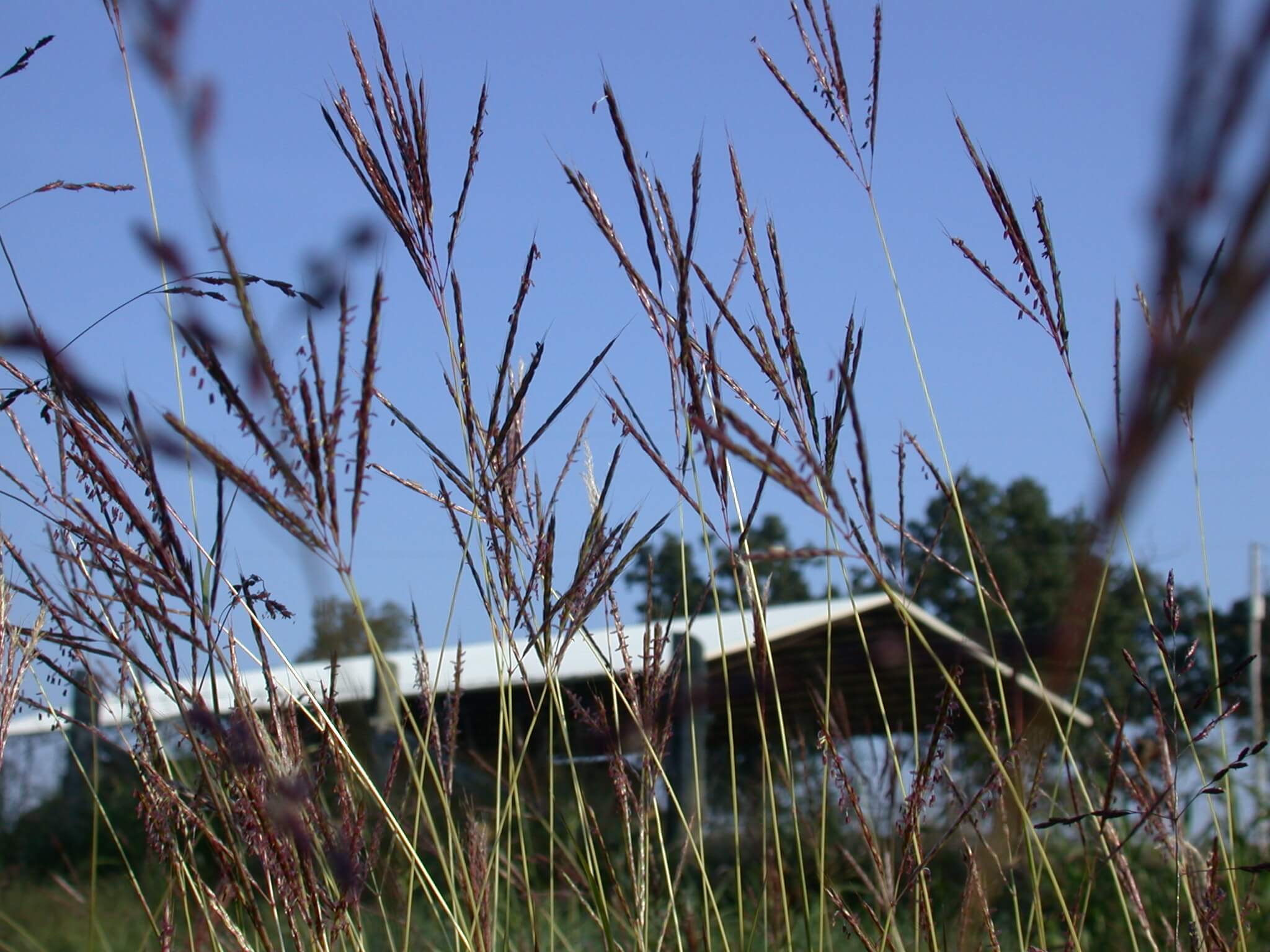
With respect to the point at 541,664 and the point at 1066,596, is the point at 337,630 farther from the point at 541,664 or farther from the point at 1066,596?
the point at 1066,596

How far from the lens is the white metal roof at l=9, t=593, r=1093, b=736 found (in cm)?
125

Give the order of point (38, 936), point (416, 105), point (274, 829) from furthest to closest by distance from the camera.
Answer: point (38, 936) → point (416, 105) → point (274, 829)

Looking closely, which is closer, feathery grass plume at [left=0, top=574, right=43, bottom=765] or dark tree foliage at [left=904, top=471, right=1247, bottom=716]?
dark tree foliage at [left=904, top=471, right=1247, bottom=716]

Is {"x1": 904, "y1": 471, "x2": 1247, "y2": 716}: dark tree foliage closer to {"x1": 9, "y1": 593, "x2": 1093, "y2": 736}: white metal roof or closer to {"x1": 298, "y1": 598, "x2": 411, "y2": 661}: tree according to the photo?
{"x1": 9, "y1": 593, "x2": 1093, "y2": 736}: white metal roof

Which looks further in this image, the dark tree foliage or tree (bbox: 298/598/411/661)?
tree (bbox: 298/598/411/661)

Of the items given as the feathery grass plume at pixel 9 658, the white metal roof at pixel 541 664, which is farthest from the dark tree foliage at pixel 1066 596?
the feathery grass plume at pixel 9 658

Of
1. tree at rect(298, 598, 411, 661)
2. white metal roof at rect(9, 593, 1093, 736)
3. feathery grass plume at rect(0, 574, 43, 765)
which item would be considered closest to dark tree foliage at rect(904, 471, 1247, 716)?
white metal roof at rect(9, 593, 1093, 736)

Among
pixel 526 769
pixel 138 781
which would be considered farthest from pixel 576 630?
pixel 526 769

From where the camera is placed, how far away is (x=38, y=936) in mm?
5469

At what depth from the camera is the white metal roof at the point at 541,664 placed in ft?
4.10

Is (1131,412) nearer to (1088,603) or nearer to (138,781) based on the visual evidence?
(1088,603)

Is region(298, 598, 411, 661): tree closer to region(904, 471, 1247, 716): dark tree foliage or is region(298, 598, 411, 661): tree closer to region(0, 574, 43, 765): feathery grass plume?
region(0, 574, 43, 765): feathery grass plume

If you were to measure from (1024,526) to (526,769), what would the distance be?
31.1 meters

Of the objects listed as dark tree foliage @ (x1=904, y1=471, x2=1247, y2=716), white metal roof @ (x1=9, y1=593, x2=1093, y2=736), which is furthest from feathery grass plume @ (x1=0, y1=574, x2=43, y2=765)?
dark tree foliage @ (x1=904, y1=471, x2=1247, y2=716)
